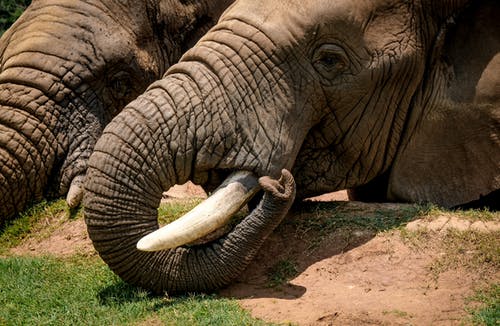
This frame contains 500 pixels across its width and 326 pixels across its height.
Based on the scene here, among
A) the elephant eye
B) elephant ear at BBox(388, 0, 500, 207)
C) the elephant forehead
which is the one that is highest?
the elephant forehead

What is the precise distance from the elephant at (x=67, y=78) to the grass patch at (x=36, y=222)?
0.09 m

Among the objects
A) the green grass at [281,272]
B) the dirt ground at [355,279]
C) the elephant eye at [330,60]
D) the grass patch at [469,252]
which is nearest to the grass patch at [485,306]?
the dirt ground at [355,279]

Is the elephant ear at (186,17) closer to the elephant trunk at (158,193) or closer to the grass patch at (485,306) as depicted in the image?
the elephant trunk at (158,193)

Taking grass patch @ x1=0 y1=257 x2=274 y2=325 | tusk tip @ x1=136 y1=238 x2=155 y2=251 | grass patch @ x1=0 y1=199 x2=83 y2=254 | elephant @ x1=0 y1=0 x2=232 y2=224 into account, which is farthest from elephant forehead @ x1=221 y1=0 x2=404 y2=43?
grass patch @ x1=0 y1=199 x2=83 y2=254

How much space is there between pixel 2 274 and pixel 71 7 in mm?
2544

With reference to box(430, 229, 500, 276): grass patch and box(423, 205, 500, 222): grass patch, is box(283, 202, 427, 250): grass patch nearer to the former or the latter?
box(423, 205, 500, 222): grass patch

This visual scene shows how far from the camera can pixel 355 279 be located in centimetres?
550

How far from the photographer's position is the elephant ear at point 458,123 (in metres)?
6.10

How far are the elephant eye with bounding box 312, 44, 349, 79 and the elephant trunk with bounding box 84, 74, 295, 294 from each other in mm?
832

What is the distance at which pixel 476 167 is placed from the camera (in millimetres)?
6234

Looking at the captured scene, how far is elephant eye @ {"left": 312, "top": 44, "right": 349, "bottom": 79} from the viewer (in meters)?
5.69

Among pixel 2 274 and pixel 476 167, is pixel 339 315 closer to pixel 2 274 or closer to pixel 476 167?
pixel 476 167

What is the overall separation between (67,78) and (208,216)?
2.88 m

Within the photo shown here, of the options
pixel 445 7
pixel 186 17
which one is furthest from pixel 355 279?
pixel 186 17
